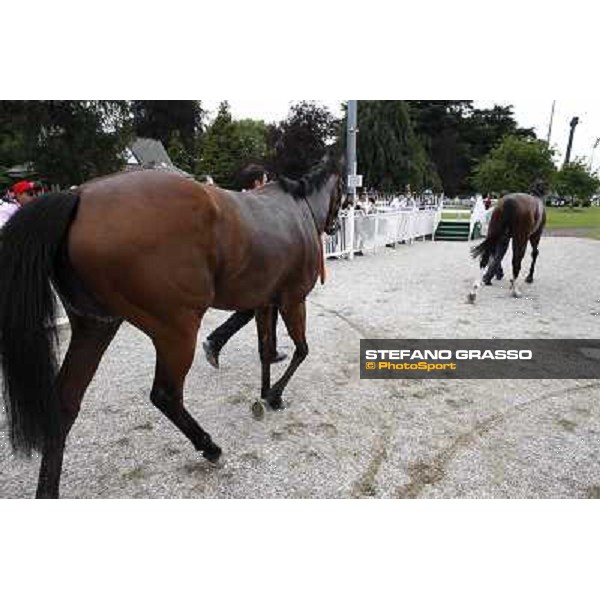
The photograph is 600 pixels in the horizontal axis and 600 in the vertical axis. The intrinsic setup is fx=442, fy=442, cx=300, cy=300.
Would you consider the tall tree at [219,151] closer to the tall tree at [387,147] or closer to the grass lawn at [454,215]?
the tall tree at [387,147]

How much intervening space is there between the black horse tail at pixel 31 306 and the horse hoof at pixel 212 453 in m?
0.81

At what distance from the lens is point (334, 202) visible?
141 inches

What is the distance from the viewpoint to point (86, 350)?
2137 mm

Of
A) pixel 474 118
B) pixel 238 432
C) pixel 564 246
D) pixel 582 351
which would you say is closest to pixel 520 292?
pixel 582 351

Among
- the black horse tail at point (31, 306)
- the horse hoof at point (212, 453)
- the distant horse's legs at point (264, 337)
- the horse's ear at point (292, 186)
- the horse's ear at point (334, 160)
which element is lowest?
the horse hoof at point (212, 453)

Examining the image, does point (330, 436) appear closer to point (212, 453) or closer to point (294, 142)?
point (212, 453)

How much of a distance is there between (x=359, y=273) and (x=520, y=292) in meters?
3.04

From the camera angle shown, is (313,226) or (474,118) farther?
(474,118)

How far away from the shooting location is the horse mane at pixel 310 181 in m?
3.05

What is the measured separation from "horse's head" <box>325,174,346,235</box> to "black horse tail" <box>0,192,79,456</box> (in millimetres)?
2071

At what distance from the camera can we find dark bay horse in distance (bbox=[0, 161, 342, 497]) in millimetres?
1804

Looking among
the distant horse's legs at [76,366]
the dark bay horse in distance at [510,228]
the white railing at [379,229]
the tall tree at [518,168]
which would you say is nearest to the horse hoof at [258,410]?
the distant horse's legs at [76,366]

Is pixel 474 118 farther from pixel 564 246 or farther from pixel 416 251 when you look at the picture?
pixel 416 251

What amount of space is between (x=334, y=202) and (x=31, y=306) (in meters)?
2.39
